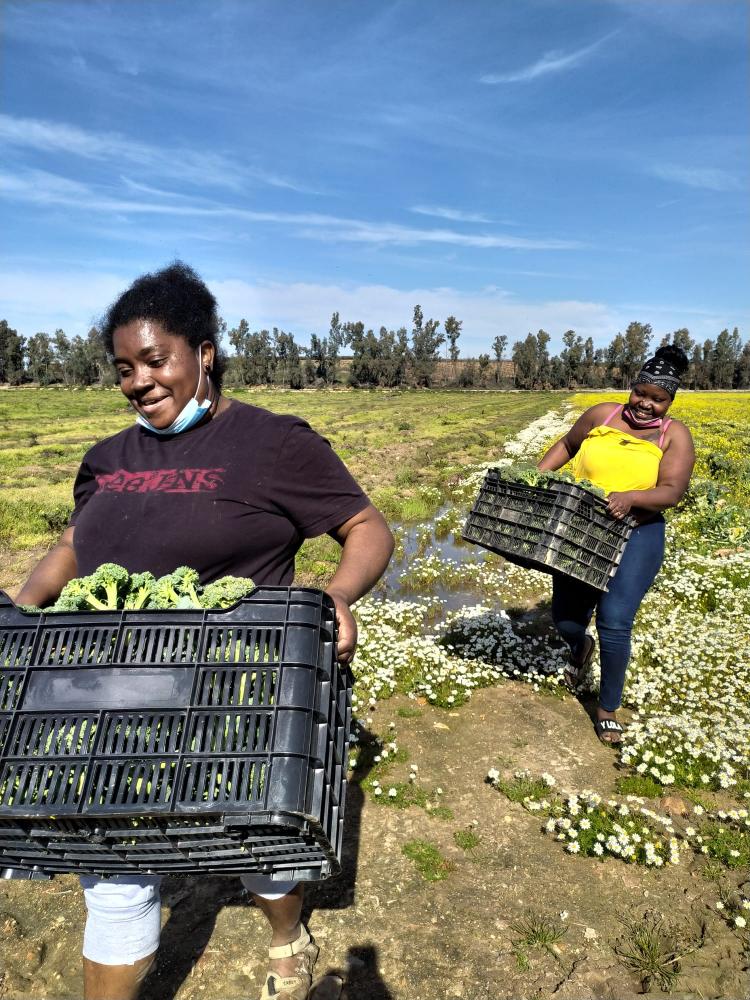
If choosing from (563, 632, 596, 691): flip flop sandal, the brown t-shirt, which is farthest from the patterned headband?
the brown t-shirt

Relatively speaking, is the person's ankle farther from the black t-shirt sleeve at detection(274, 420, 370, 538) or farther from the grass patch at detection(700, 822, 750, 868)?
the grass patch at detection(700, 822, 750, 868)

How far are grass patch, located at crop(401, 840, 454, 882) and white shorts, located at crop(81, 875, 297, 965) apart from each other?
6.38 ft

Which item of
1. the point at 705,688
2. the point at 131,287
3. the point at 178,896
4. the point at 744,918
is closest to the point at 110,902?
the point at 178,896

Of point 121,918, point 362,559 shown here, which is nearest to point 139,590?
point 362,559

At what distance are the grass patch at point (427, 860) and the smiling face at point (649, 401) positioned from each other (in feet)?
11.8

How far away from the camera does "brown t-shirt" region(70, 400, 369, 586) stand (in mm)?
2580

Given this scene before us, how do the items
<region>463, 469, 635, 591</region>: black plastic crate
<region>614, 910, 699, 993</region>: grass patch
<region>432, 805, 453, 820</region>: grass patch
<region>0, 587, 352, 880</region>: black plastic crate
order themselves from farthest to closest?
<region>463, 469, 635, 591</region>: black plastic crate
<region>432, 805, 453, 820</region>: grass patch
<region>614, 910, 699, 993</region>: grass patch
<region>0, 587, 352, 880</region>: black plastic crate

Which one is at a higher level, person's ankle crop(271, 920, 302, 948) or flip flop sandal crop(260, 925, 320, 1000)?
person's ankle crop(271, 920, 302, 948)

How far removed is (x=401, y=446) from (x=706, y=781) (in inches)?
945

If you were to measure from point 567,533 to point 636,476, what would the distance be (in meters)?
0.78

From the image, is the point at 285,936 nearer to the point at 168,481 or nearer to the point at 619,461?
the point at 168,481

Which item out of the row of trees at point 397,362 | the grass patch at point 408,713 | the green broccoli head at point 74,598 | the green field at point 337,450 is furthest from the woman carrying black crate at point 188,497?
the row of trees at point 397,362

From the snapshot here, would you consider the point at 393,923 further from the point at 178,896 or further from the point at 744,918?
the point at 744,918

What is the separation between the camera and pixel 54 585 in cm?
302
